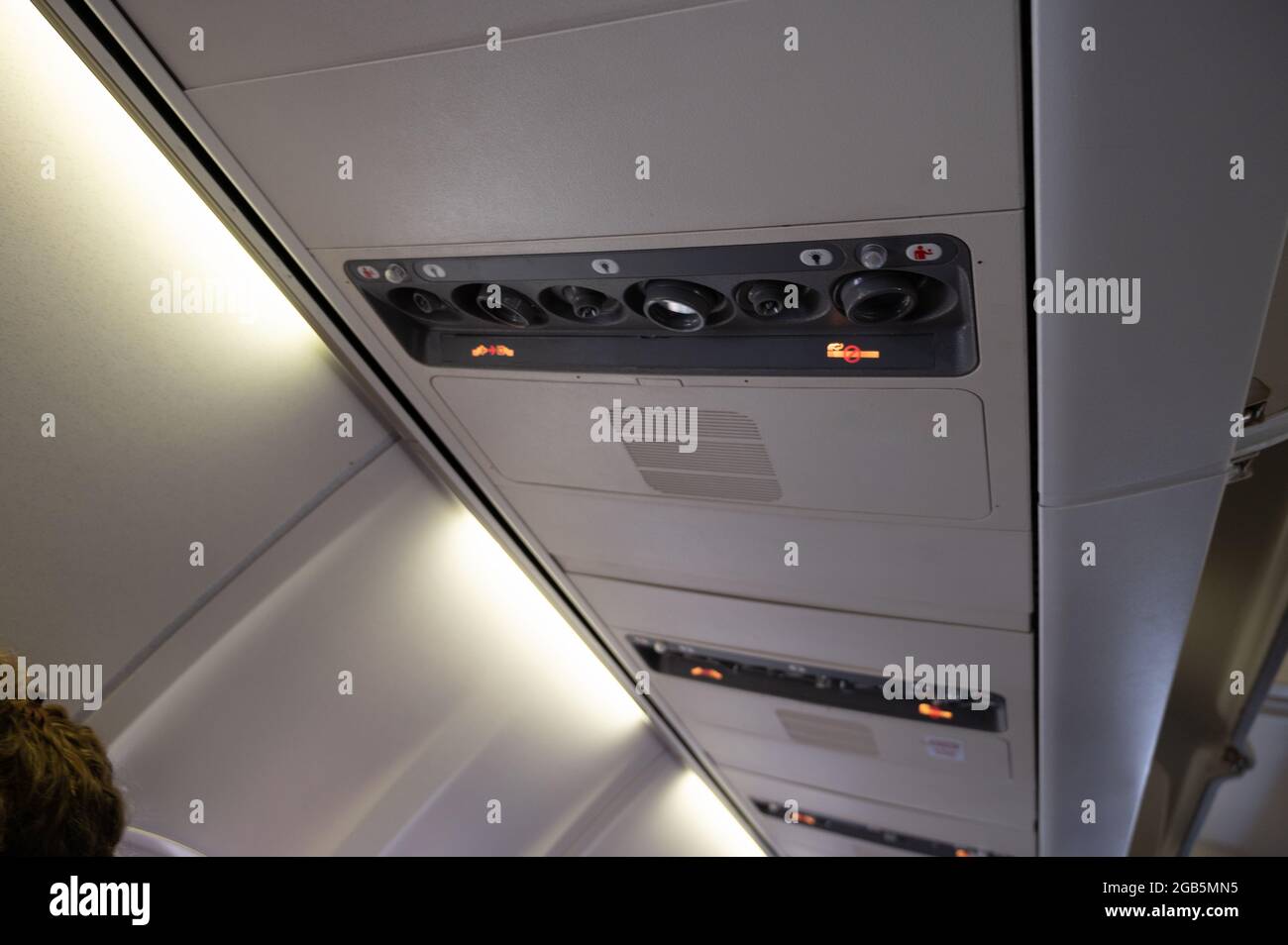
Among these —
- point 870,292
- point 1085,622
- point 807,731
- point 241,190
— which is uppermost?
point 241,190

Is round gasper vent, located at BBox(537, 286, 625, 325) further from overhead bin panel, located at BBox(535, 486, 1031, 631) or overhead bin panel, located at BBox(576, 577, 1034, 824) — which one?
overhead bin panel, located at BBox(576, 577, 1034, 824)

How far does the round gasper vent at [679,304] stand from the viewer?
5.15ft

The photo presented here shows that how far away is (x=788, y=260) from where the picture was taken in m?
1.40

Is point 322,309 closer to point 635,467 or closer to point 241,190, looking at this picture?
point 241,190

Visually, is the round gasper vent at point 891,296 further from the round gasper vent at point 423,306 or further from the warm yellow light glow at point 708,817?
the warm yellow light glow at point 708,817

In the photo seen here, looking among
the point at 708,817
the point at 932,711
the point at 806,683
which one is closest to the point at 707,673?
the point at 806,683

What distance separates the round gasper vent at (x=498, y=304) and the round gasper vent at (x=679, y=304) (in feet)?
0.82

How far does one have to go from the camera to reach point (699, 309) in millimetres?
1579

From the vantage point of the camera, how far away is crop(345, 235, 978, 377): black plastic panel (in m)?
1.40

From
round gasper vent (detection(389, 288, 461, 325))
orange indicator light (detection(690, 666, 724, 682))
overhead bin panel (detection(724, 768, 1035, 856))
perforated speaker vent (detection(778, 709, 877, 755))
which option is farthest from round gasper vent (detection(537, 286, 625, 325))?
overhead bin panel (detection(724, 768, 1035, 856))

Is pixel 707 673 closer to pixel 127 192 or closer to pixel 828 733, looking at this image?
pixel 828 733
